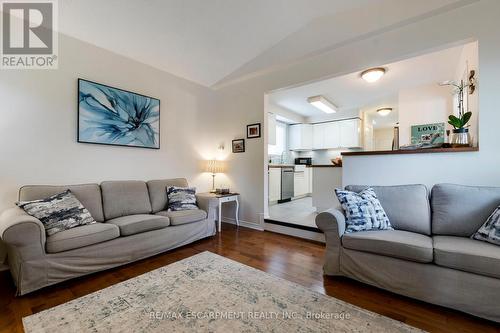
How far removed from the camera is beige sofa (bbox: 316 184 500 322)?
1501 millimetres

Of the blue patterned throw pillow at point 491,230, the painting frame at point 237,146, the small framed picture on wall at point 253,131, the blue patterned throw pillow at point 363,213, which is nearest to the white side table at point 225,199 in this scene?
the painting frame at point 237,146

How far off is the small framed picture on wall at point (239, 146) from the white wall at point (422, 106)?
3.27m

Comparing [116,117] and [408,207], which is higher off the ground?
[116,117]

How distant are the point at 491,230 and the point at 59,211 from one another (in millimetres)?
3736

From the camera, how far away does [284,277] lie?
2.08m

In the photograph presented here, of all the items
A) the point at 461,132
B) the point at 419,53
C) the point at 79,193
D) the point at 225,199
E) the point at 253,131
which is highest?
the point at 419,53

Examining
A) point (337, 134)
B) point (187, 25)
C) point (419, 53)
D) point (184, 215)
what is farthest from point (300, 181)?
point (187, 25)

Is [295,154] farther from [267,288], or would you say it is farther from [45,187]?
[45,187]

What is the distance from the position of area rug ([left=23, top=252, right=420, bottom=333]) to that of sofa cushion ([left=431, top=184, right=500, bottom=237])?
1.06 m

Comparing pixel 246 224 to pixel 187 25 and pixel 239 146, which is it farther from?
pixel 187 25

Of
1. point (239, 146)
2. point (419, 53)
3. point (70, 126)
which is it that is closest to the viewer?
point (419, 53)

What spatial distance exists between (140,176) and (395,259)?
3.33m

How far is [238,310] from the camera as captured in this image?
1593 millimetres

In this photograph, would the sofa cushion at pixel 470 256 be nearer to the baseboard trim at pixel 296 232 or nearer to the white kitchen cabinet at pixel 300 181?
the baseboard trim at pixel 296 232
